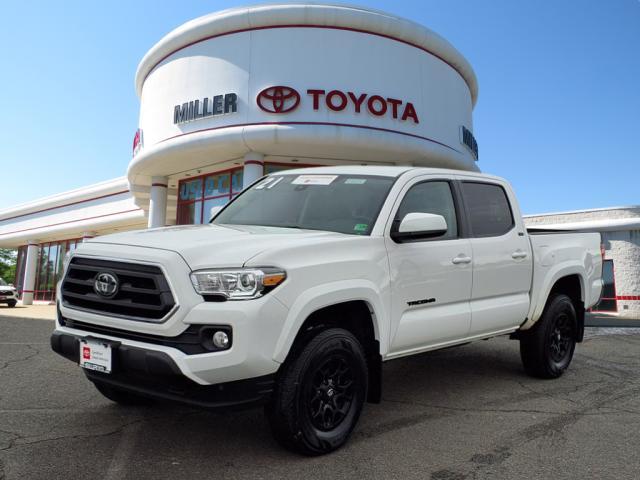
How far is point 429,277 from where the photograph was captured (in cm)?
418

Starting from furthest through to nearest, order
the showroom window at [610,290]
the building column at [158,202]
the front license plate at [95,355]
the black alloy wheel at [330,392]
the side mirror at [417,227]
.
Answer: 1. the showroom window at [610,290]
2. the building column at [158,202]
3. the side mirror at [417,227]
4. the black alloy wheel at [330,392]
5. the front license plate at [95,355]

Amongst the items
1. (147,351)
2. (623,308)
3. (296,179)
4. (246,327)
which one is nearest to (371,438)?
(246,327)

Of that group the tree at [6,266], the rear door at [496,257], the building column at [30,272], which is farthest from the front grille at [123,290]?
the tree at [6,266]

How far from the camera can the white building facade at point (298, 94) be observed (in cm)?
1503

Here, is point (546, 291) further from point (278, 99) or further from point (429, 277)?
point (278, 99)

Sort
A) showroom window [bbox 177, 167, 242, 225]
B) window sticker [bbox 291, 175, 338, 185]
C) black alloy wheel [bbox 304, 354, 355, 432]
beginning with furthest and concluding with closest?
showroom window [bbox 177, 167, 242, 225] < window sticker [bbox 291, 175, 338, 185] < black alloy wheel [bbox 304, 354, 355, 432]

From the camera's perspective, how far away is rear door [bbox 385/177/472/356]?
3.96 meters

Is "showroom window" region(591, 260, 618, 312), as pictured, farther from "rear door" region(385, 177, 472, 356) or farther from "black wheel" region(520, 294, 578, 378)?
"rear door" region(385, 177, 472, 356)

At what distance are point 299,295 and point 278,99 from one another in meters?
12.5

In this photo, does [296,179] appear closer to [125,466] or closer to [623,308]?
[125,466]

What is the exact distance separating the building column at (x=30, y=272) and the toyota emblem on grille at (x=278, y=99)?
27766 millimetres

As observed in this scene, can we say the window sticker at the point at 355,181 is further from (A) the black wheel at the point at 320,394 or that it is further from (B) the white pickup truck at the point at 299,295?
(A) the black wheel at the point at 320,394

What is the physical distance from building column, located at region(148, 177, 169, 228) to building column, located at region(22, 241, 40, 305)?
69.4ft

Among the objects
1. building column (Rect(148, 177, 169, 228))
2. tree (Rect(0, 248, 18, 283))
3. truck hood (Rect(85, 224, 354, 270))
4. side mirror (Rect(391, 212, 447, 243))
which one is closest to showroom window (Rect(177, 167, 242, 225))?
building column (Rect(148, 177, 169, 228))
